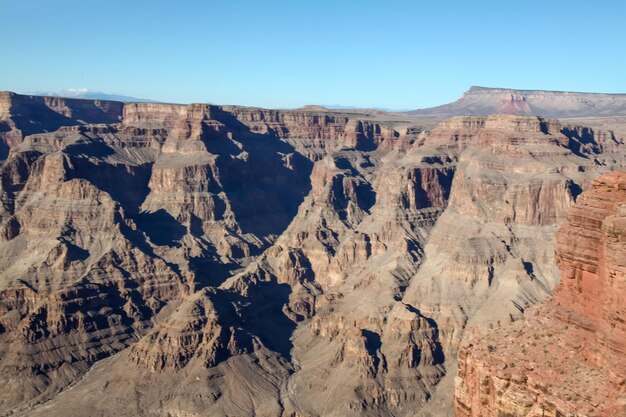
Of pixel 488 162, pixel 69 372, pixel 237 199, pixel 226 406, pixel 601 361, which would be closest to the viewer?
pixel 601 361

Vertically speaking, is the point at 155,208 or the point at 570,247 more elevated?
the point at 570,247

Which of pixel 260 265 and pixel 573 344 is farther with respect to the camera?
pixel 260 265

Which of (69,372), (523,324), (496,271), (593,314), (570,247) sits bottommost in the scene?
(69,372)

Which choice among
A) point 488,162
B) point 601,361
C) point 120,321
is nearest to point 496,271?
point 488,162

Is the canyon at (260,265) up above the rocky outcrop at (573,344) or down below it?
below

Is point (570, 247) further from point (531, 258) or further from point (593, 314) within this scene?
point (531, 258)

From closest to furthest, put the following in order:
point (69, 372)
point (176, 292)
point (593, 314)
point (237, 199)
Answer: point (593, 314)
point (69, 372)
point (176, 292)
point (237, 199)
